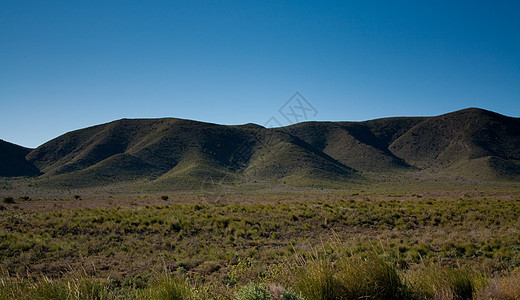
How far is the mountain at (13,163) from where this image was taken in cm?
8150

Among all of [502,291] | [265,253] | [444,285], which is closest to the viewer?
[502,291]

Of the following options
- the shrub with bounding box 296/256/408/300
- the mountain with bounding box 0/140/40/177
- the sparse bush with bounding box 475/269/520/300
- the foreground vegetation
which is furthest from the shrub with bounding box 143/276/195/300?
the mountain with bounding box 0/140/40/177

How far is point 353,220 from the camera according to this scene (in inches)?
689

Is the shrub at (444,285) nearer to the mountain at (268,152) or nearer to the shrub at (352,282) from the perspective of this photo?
the shrub at (352,282)

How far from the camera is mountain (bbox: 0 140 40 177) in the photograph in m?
81.5

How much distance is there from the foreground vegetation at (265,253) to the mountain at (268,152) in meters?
46.4

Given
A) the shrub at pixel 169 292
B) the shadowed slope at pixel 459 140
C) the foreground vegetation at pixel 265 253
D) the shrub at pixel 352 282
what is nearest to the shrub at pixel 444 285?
the foreground vegetation at pixel 265 253

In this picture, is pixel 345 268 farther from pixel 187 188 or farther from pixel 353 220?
pixel 187 188

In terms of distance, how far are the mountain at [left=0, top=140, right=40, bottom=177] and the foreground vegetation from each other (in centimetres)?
8281

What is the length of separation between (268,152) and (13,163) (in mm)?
76001

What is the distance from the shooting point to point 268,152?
94.8m

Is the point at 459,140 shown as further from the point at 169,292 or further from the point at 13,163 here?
the point at 13,163

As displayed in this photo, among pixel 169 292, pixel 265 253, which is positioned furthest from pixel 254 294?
pixel 265 253

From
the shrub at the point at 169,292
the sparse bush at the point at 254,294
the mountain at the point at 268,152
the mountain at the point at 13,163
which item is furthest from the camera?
the mountain at the point at 13,163
